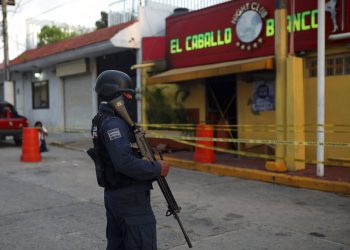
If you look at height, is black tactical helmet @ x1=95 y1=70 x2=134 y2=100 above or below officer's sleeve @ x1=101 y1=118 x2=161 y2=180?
above

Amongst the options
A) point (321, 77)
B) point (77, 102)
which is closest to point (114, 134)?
point (321, 77)

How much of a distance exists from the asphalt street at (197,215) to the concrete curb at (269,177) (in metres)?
0.19

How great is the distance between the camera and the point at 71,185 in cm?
858

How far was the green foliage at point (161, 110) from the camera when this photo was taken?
44.0ft

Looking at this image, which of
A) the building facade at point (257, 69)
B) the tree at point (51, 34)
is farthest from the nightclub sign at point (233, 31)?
the tree at point (51, 34)

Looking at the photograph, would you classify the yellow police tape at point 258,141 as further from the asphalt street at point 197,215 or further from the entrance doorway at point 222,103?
the entrance doorway at point 222,103

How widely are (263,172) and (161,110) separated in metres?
5.42

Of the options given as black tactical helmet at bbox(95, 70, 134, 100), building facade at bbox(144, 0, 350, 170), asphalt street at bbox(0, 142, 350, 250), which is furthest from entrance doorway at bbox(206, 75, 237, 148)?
black tactical helmet at bbox(95, 70, 134, 100)

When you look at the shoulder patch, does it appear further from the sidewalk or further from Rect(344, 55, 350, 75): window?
Rect(344, 55, 350, 75): window

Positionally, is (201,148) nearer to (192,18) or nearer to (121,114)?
(192,18)

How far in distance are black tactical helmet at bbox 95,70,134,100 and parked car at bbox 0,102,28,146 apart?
43.4ft

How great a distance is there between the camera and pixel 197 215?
6242 mm

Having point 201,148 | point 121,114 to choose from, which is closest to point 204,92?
point 201,148

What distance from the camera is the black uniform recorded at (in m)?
2.92
